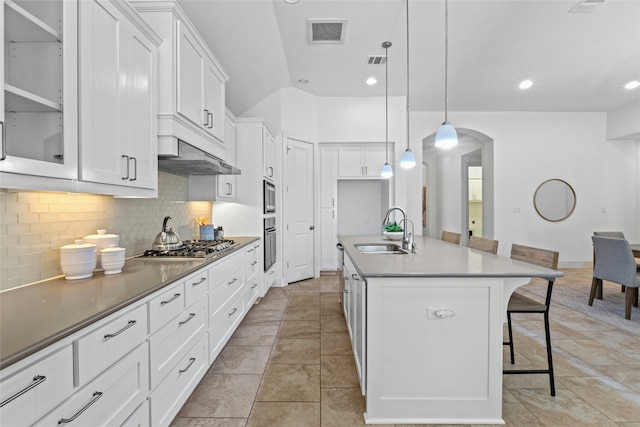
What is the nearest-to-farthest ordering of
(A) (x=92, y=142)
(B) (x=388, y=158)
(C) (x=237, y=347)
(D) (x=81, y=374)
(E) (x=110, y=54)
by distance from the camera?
(D) (x=81, y=374) → (A) (x=92, y=142) → (E) (x=110, y=54) → (C) (x=237, y=347) → (B) (x=388, y=158)

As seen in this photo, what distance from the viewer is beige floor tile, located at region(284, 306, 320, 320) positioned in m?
3.37

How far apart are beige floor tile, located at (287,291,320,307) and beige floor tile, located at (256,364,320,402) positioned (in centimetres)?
149

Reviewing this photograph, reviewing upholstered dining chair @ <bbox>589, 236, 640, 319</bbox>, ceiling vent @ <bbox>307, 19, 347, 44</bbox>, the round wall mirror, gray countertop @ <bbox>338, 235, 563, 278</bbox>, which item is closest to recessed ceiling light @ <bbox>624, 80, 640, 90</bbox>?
the round wall mirror

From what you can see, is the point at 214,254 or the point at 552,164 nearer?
the point at 214,254

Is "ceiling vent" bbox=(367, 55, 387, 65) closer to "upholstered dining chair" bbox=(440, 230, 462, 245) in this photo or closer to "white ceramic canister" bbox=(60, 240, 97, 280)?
"upholstered dining chair" bbox=(440, 230, 462, 245)

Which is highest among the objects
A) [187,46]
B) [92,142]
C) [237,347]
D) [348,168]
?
[187,46]

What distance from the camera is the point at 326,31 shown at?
3420 mm

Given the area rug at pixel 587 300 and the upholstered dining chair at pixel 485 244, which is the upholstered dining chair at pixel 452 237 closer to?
the upholstered dining chair at pixel 485 244

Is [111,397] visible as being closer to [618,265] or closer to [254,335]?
[254,335]

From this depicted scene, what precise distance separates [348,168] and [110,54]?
438cm

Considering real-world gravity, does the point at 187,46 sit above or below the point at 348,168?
above

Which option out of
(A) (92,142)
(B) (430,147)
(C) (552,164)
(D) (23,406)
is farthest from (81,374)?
(B) (430,147)

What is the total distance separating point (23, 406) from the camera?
0.81 metres

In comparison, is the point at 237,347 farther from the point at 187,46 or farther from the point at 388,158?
the point at 388,158
